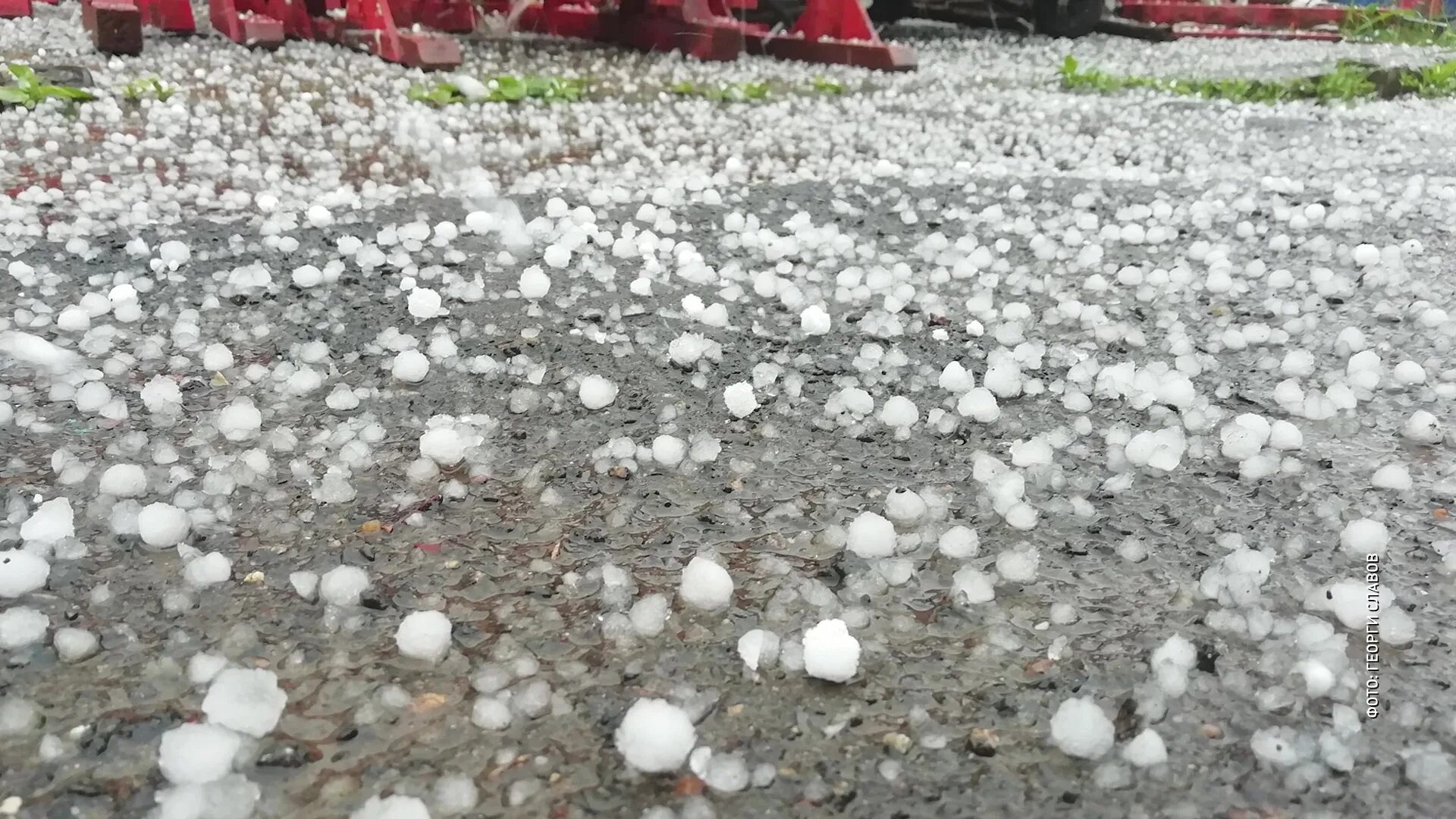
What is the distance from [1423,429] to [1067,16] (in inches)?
287

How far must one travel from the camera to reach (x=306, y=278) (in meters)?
1.66

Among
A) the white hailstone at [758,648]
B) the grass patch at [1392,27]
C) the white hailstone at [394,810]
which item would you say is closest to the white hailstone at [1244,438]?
the white hailstone at [758,648]

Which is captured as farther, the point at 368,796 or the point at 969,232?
the point at 969,232

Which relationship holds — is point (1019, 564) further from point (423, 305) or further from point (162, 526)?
point (423, 305)

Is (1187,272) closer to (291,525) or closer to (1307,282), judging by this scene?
(1307,282)

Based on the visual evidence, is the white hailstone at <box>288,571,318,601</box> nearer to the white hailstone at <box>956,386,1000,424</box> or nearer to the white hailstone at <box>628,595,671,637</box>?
the white hailstone at <box>628,595,671,637</box>

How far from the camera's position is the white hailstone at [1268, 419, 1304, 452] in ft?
3.98

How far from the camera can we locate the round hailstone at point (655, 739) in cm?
73

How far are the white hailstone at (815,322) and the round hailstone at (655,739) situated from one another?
93 cm

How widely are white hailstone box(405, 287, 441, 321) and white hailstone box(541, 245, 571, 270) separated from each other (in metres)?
0.29

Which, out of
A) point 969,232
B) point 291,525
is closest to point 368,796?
point 291,525

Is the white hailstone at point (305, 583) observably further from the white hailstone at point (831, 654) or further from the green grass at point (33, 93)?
the green grass at point (33, 93)

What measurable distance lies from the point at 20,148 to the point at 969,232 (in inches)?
108

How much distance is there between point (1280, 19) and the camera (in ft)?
27.5
